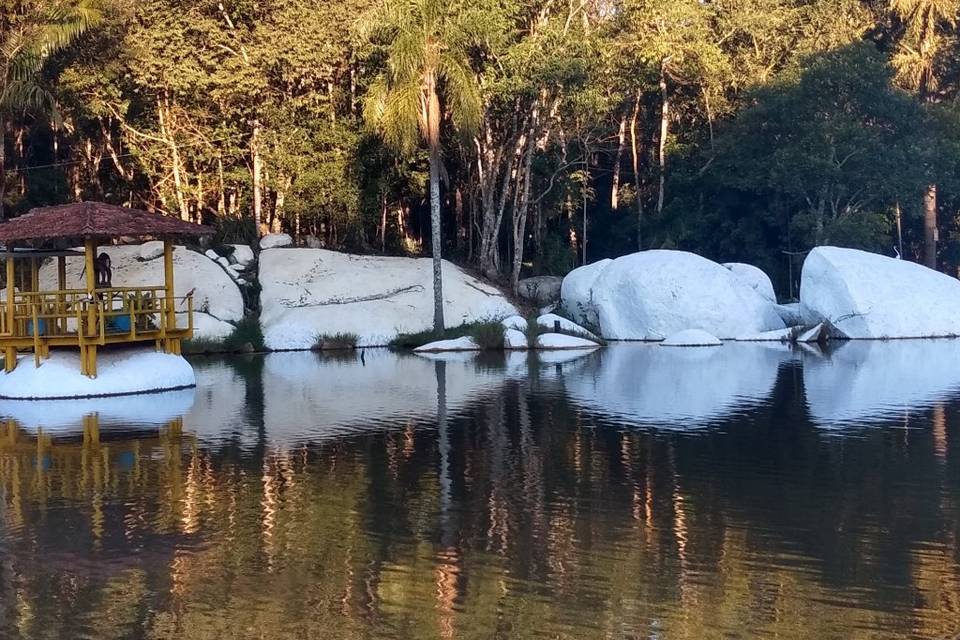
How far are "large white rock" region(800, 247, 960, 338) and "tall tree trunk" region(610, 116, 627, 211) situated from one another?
39.1ft

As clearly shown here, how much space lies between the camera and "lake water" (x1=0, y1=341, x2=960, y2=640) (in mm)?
8945

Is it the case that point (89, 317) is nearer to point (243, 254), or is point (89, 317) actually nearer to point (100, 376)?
point (100, 376)

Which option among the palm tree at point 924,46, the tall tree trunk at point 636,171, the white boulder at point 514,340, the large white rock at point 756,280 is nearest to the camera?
the white boulder at point 514,340

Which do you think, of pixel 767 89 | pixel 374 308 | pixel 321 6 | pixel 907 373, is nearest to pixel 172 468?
pixel 907 373

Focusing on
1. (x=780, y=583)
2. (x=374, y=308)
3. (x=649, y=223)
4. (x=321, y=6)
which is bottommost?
(x=780, y=583)

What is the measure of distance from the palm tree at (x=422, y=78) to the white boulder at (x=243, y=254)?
6.74 m

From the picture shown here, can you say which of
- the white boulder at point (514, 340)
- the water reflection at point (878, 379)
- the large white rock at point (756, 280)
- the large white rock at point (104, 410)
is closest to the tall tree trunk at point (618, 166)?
the large white rock at point (756, 280)

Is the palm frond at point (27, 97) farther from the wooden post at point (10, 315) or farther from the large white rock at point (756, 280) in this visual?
the large white rock at point (756, 280)

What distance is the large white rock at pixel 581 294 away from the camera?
A: 123 ft

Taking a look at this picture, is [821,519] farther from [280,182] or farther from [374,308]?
[280,182]

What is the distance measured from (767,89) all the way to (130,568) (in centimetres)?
3619

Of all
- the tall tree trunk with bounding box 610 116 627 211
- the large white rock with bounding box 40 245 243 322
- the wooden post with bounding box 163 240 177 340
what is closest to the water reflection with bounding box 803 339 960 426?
the wooden post with bounding box 163 240 177 340

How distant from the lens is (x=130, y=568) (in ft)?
33.9

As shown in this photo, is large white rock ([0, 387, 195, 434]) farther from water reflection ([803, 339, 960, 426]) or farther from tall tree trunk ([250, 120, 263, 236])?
tall tree trunk ([250, 120, 263, 236])
